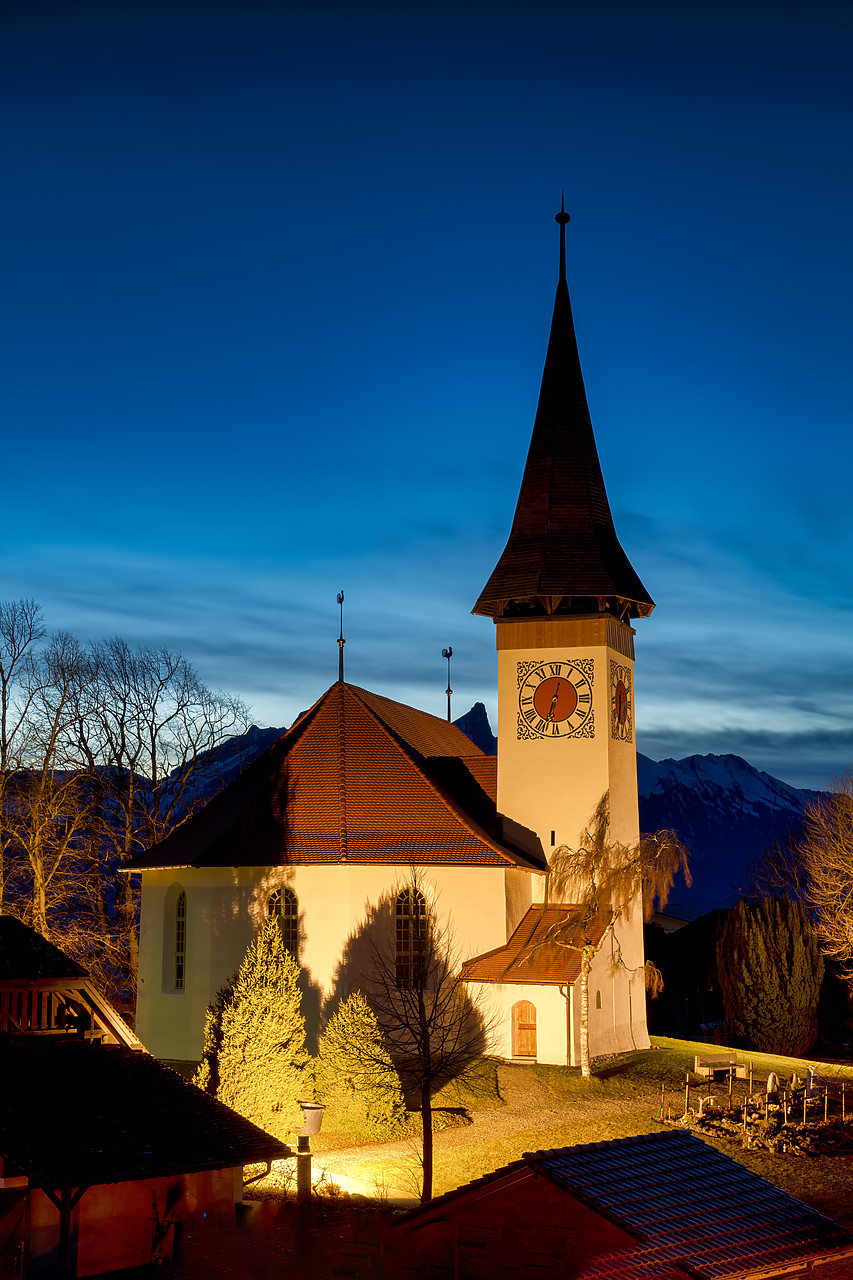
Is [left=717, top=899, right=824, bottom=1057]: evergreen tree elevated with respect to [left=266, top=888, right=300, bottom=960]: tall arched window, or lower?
lower

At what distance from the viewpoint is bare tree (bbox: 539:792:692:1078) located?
3506cm

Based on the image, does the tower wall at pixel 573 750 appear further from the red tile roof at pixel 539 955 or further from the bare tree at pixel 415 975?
the bare tree at pixel 415 975

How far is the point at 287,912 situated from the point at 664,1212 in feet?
70.1

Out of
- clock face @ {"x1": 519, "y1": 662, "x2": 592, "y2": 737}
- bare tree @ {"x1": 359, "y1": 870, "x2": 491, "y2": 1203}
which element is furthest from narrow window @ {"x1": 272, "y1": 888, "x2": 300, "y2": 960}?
clock face @ {"x1": 519, "y1": 662, "x2": 592, "y2": 737}

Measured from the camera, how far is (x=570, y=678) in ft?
128

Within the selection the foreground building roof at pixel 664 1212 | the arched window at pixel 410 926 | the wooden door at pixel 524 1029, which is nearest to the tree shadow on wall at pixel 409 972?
the arched window at pixel 410 926

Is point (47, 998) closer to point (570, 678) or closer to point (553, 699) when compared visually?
point (553, 699)

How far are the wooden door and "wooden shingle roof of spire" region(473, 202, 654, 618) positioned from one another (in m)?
11.6

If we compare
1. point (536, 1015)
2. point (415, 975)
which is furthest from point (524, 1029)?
point (415, 975)

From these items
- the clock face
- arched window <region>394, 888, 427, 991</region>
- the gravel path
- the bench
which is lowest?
the gravel path

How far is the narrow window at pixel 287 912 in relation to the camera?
34.9 meters

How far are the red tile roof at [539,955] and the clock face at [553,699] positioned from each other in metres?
5.49

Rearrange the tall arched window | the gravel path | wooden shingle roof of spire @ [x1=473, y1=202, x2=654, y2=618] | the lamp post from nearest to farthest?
the lamp post < the gravel path < the tall arched window < wooden shingle roof of spire @ [x1=473, y1=202, x2=654, y2=618]

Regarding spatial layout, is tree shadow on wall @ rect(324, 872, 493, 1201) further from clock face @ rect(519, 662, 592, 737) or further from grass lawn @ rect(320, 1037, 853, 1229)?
clock face @ rect(519, 662, 592, 737)
